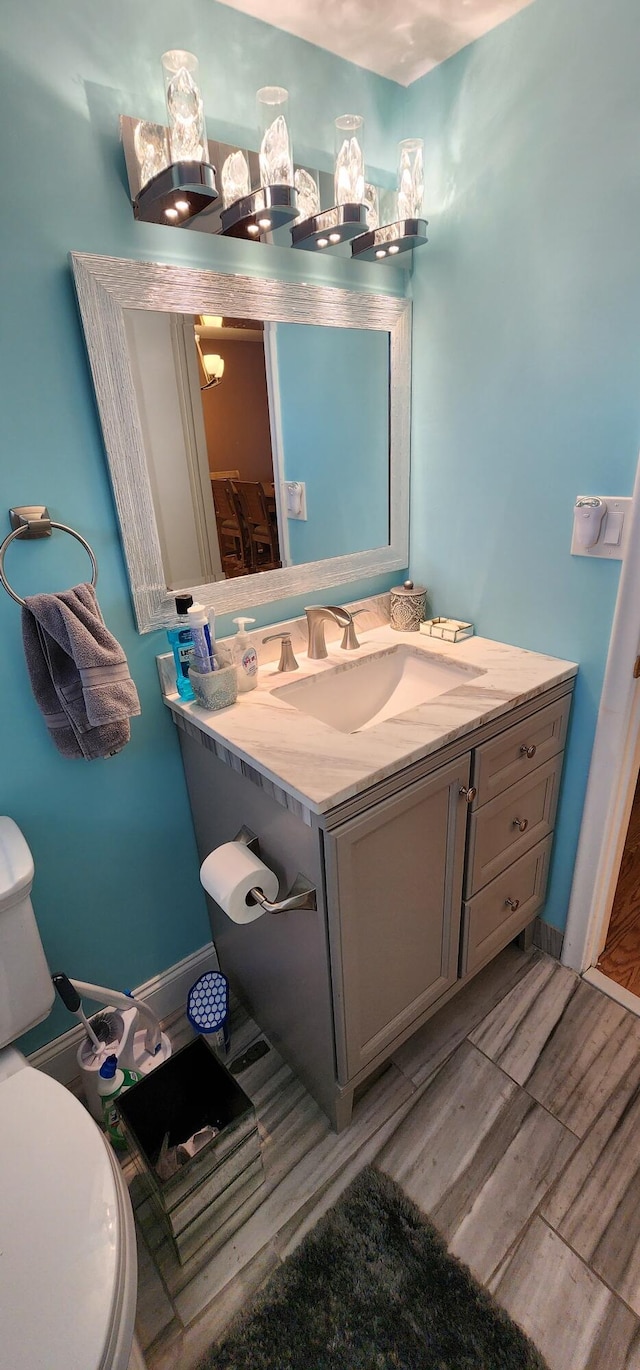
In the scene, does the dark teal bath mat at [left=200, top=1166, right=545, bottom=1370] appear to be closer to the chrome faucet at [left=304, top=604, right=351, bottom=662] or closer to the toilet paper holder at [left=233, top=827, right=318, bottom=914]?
the toilet paper holder at [left=233, top=827, right=318, bottom=914]

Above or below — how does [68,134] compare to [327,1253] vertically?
above

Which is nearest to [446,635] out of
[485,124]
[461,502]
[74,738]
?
[461,502]

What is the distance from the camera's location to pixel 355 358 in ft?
4.98

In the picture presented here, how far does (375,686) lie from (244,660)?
1.33ft

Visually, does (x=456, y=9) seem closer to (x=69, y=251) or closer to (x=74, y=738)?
(x=69, y=251)

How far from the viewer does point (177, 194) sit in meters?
1.04

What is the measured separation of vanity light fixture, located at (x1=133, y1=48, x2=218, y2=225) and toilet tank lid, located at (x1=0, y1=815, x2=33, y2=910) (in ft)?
3.79

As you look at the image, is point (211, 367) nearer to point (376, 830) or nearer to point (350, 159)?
point (350, 159)

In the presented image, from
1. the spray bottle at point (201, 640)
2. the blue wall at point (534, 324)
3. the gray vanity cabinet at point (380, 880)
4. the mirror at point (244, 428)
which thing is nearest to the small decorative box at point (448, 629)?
the blue wall at point (534, 324)

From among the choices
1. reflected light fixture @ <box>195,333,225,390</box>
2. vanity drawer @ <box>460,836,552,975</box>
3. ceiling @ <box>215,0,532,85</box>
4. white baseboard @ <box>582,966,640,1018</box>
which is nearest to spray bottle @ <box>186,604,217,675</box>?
reflected light fixture @ <box>195,333,225,390</box>

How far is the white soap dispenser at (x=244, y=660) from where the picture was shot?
52.7 inches

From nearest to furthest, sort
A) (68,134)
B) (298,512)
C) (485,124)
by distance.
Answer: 1. (68,134)
2. (485,124)
3. (298,512)

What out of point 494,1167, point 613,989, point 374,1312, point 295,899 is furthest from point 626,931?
point 295,899

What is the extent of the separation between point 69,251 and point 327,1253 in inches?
73.6
